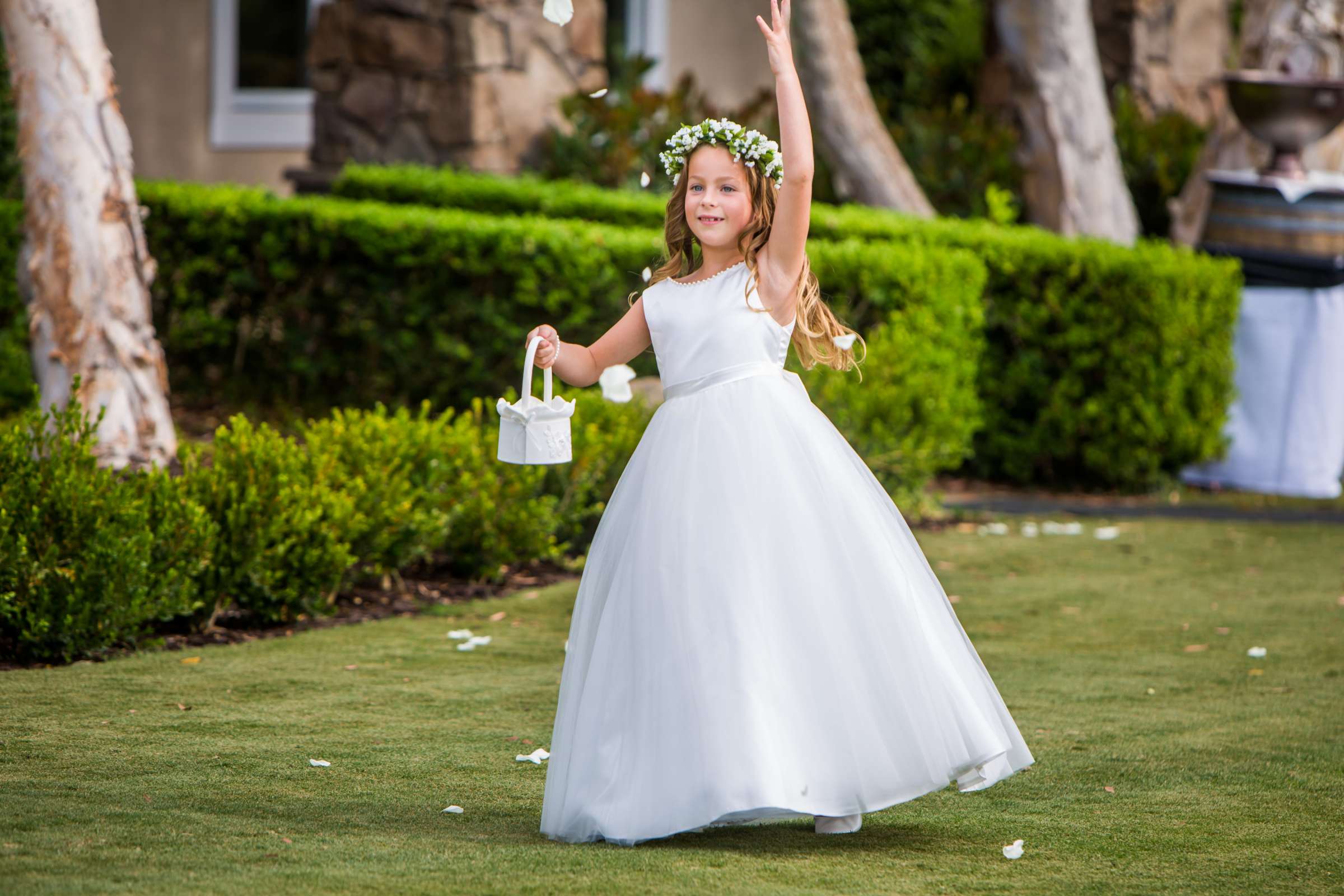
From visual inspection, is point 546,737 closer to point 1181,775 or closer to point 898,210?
point 1181,775

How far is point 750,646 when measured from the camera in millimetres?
3334

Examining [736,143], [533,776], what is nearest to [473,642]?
[533,776]

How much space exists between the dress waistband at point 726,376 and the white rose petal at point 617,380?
18cm

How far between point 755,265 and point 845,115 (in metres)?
7.00

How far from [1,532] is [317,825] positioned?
5.92 feet

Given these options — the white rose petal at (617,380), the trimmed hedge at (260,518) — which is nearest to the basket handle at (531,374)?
the white rose petal at (617,380)

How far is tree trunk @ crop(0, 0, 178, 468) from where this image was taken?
5.83 metres

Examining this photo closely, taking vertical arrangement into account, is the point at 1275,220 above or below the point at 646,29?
below

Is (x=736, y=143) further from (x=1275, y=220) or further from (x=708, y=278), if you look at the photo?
(x=1275, y=220)

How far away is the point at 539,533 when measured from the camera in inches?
249

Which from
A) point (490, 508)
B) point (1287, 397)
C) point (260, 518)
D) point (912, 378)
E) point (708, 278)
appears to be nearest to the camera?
point (708, 278)

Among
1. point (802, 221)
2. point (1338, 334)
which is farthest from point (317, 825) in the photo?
point (1338, 334)

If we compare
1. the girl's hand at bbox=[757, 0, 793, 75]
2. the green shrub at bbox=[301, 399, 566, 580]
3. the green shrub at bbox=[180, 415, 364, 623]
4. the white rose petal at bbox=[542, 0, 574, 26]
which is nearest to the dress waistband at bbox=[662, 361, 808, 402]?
the girl's hand at bbox=[757, 0, 793, 75]

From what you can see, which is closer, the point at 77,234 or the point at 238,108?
the point at 77,234
